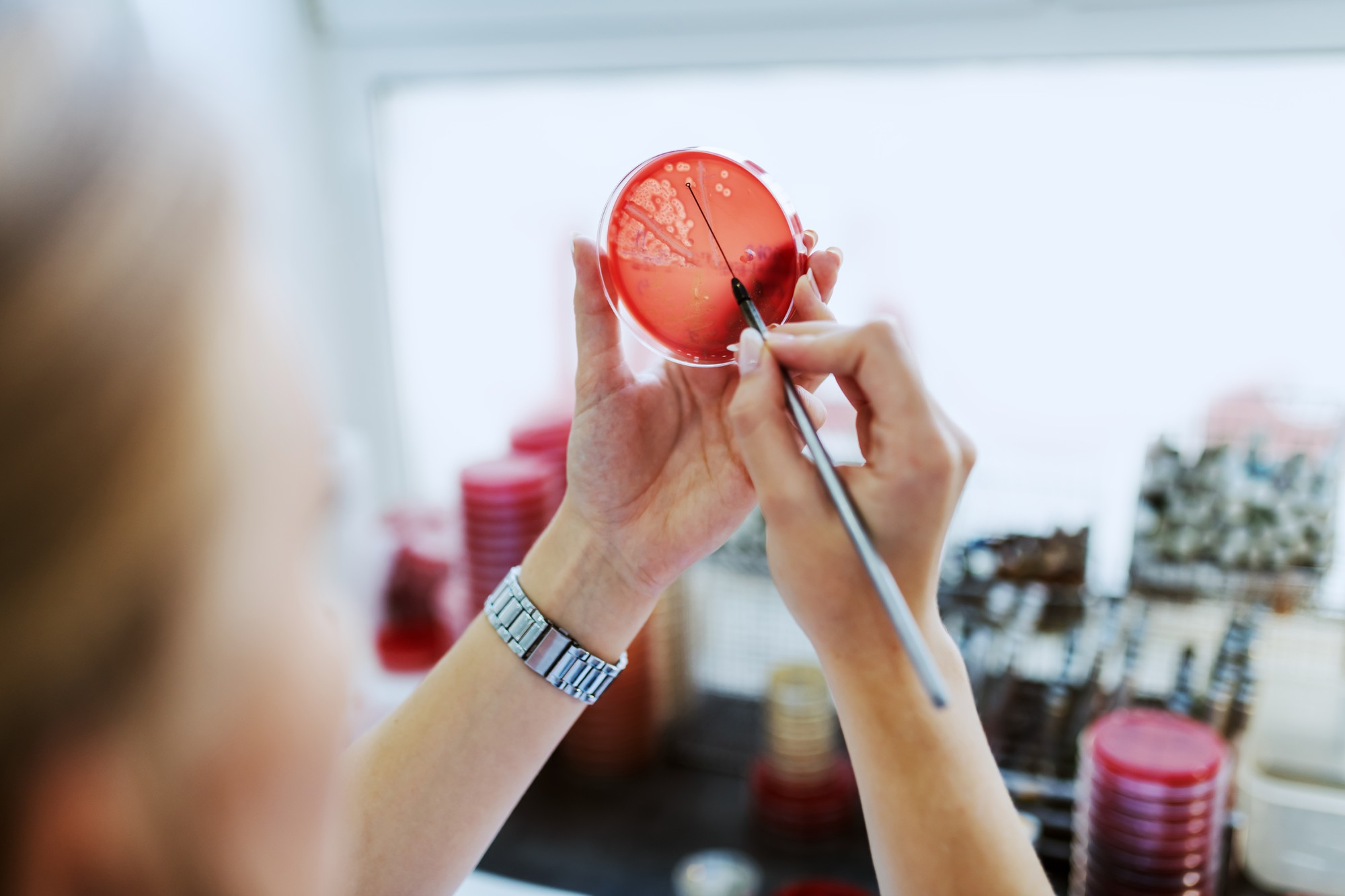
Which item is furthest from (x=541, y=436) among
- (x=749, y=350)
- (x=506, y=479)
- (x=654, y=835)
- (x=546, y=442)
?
(x=749, y=350)

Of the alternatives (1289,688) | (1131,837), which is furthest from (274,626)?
(1289,688)

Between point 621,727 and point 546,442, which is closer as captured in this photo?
point 621,727

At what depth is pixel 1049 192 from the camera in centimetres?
140

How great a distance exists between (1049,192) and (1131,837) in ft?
2.92

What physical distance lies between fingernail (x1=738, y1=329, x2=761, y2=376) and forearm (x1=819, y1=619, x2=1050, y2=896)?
0.69ft

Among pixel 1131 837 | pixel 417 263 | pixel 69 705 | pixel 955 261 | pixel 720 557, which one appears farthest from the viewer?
pixel 417 263

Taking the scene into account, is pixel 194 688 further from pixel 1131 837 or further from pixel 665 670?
pixel 665 670

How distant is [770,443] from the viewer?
0.62 m

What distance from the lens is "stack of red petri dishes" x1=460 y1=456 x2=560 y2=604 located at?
1331 millimetres

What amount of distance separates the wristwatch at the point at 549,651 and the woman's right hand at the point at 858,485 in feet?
0.71

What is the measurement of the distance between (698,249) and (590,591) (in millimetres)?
306

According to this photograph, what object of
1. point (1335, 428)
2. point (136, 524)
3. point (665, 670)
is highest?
point (136, 524)

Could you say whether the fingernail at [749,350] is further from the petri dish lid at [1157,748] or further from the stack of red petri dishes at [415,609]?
the stack of red petri dishes at [415,609]

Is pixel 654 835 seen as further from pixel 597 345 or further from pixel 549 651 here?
pixel 597 345
